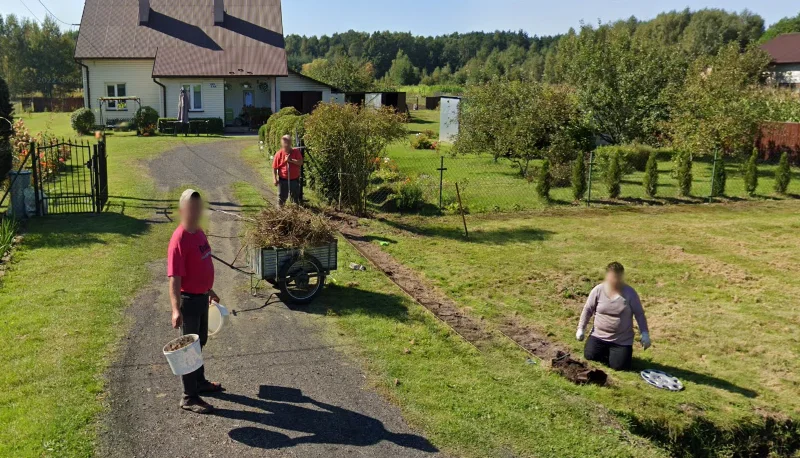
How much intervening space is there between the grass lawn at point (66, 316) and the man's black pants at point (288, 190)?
90.5 inches

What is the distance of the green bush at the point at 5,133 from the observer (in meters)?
14.7

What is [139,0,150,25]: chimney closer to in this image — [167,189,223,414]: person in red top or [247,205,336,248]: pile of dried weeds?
[247,205,336,248]: pile of dried weeds

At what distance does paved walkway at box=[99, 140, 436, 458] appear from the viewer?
578 cm

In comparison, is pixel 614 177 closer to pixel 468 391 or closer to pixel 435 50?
pixel 468 391

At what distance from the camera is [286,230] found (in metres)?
9.18

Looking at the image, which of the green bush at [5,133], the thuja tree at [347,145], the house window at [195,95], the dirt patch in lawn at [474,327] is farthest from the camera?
the house window at [195,95]

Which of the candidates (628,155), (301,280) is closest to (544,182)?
(628,155)

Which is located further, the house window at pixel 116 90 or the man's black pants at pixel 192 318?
the house window at pixel 116 90

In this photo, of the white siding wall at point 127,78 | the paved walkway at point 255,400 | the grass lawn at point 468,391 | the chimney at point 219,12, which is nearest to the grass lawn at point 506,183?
the grass lawn at point 468,391

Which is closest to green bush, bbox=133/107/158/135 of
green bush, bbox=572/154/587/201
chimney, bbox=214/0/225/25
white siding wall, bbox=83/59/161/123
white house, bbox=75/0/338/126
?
white house, bbox=75/0/338/126

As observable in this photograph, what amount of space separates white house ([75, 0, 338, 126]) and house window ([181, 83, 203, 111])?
0.05 metres

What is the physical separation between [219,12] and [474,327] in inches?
1376

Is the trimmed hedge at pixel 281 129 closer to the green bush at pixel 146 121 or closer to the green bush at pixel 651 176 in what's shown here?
the green bush at pixel 146 121

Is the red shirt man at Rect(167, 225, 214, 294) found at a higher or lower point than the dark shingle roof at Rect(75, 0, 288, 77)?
lower
